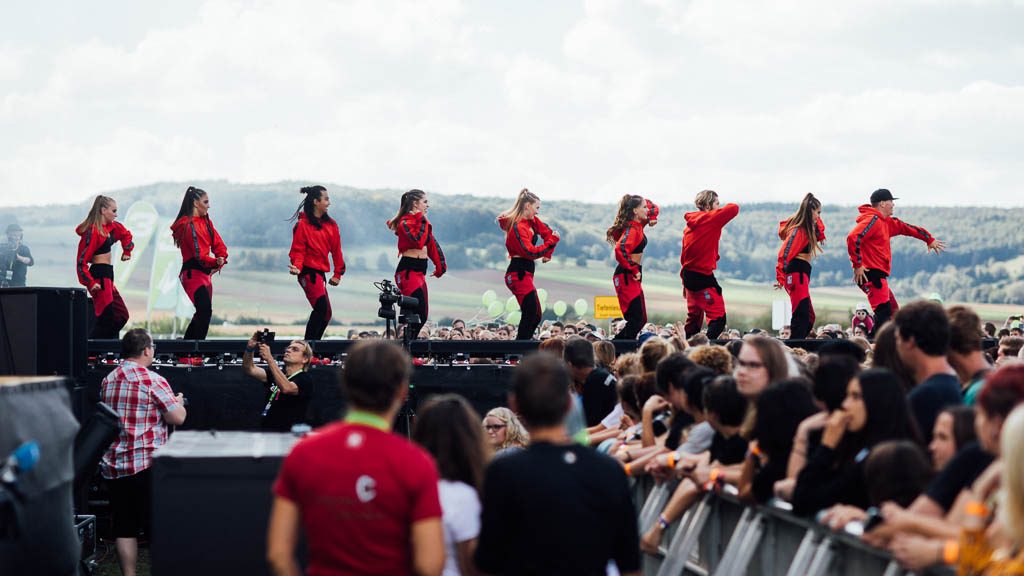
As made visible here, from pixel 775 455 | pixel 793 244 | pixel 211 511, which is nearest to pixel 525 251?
pixel 793 244

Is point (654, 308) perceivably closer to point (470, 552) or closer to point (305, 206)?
point (305, 206)

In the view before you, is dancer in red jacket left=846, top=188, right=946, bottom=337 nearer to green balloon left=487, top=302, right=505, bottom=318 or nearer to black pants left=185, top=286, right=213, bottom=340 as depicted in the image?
black pants left=185, top=286, right=213, bottom=340

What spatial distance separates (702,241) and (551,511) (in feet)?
26.9

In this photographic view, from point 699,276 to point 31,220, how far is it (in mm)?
69635

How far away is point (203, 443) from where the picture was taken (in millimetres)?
4219

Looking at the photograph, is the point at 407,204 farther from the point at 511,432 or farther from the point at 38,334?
the point at 511,432

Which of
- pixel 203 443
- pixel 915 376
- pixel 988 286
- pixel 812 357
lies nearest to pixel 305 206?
pixel 812 357

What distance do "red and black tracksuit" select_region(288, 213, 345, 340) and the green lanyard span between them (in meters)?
7.57

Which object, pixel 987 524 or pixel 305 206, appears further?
pixel 305 206

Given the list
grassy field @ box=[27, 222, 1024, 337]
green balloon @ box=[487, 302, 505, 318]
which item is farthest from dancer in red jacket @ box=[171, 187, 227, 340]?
grassy field @ box=[27, 222, 1024, 337]

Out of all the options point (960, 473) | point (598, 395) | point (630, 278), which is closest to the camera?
point (960, 473)

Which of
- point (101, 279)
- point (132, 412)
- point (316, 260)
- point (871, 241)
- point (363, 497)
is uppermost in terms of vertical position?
point (871, 241)

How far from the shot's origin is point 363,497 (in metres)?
2.80

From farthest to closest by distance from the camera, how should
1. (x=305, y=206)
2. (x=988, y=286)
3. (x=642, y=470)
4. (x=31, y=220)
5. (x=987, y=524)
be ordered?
(x=31, y=220) → (x=988, y=286) → (x=305, y=206) → (x=642, y=470) → (x=987, y=524)
